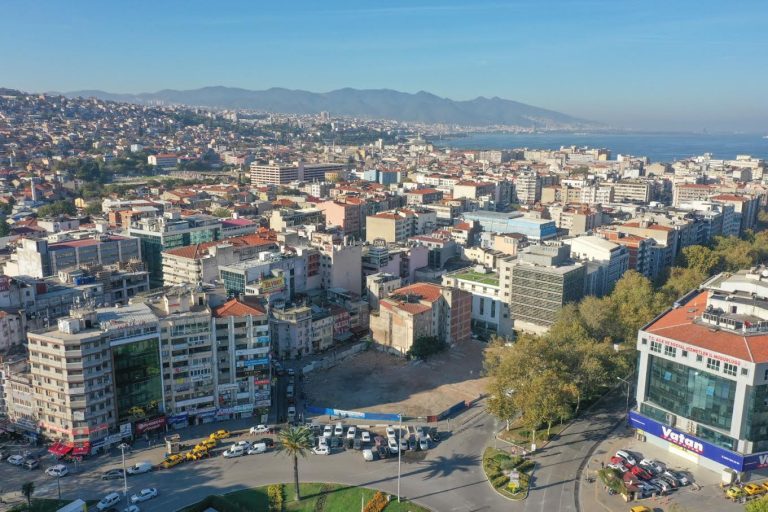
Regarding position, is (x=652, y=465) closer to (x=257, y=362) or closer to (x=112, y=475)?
(x=257, y=362)

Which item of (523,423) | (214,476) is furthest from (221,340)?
(523,423)

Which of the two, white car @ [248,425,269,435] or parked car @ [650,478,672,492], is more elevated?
parked car @ [650,478,672,492]

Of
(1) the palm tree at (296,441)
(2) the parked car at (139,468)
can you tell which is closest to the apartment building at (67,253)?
(2) the parked car at (139,468)

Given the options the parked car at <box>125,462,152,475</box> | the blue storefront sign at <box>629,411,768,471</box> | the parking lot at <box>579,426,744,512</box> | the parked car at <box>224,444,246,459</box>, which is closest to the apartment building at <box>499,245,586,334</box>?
the blue storefront sign at <box>629,411,768,471</box>

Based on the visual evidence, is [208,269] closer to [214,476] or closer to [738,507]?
[214,476]

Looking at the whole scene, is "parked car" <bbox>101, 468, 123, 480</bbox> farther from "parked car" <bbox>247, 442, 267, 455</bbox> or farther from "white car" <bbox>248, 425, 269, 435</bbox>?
"white car" <bbox>248, 425, 269, 435</bbox>

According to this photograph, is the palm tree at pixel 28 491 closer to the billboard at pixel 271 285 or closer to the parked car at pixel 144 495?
the parked car at pixel 144 495
